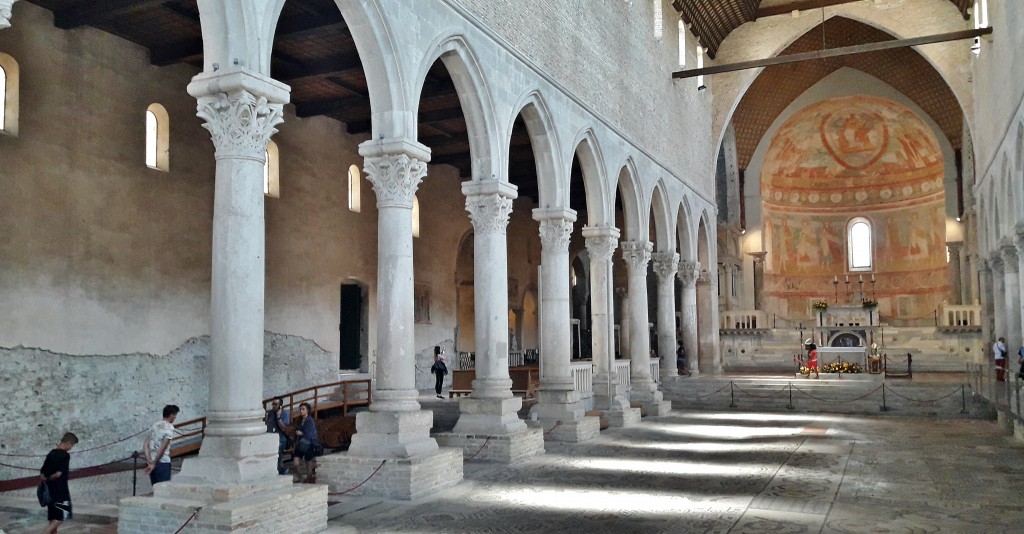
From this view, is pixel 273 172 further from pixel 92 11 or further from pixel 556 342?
pixel 556 342

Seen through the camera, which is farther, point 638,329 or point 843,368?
point 843,368

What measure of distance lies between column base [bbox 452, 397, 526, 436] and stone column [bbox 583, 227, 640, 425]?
566 cm

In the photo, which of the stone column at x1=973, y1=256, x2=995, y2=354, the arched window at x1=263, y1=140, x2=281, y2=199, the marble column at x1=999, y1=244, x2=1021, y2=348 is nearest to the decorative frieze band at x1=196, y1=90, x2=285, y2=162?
the arched window at x1=263, y1=140, x2=281, y2=199

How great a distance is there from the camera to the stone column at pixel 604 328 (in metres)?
19.4

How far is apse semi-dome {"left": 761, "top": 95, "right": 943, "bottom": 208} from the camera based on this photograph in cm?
3847

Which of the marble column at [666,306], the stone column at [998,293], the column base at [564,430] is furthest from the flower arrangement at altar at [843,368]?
the column base at [564,430]

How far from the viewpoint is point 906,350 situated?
109 feet

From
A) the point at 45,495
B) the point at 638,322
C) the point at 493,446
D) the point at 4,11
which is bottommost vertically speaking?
the point at 493,446

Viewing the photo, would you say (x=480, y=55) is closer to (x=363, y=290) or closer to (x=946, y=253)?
(x=363, y=290)

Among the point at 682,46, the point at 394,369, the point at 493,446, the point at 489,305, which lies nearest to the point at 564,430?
the point at 493,446

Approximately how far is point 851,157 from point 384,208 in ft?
113

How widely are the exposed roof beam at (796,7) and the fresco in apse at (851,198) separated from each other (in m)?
8.23

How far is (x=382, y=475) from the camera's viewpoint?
421 inches

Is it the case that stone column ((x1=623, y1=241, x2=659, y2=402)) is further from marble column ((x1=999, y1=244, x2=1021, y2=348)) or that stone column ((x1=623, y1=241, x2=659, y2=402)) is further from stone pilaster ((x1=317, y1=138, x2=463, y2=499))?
stone pilaster ((x1=317, y1=138, x2=463, y2=499))
